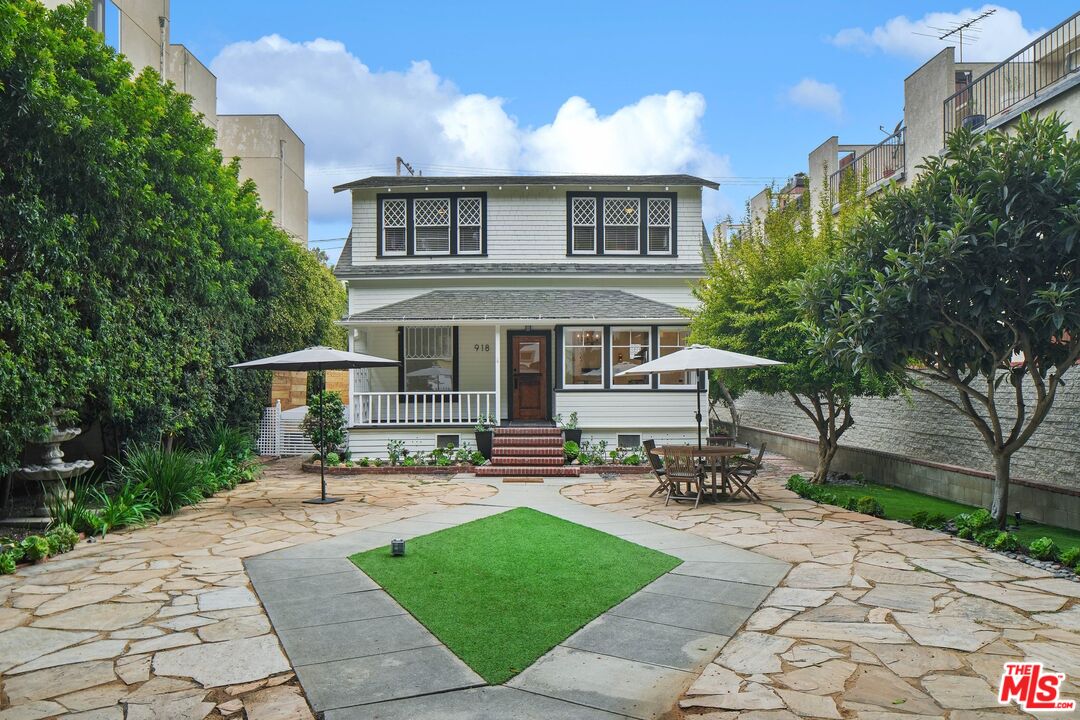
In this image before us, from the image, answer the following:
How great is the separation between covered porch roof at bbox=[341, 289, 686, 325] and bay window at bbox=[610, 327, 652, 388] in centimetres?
48

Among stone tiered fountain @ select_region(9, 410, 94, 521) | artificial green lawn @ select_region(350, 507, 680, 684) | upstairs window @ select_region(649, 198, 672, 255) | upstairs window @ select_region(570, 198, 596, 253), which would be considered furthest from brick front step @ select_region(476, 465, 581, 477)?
stone tiered fountain @ select_region(9, 410, 94, 521)

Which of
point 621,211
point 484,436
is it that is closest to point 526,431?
point 484,436

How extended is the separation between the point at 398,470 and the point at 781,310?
800cm

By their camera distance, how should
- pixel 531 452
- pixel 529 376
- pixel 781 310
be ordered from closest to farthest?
1. pixel 781 310
2. pixel 531 452
3. pixel 529 376

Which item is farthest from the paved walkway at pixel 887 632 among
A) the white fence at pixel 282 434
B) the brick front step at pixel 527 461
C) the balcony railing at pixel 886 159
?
the balcony railing at pixel 886 159

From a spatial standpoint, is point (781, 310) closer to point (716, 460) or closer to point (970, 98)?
point (716, 460)

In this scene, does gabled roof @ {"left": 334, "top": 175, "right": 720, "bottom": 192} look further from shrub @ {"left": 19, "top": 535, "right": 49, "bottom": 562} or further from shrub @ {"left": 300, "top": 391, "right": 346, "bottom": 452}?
shrub @ {"left": 19, "top": 535, "right": 49, "bottom": 562}

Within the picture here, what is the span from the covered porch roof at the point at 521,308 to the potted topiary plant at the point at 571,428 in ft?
7.03

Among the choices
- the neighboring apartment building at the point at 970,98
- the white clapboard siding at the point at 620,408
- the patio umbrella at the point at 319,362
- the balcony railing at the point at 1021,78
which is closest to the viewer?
the patio umbrella at the point at 319,362

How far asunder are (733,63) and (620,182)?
148 inches

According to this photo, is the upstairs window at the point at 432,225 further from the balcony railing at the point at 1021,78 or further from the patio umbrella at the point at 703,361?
the balcony railing at the point at 1021,78

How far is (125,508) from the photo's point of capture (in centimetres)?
899

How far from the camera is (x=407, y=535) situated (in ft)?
27.5

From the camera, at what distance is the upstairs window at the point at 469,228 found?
57.6 feet
